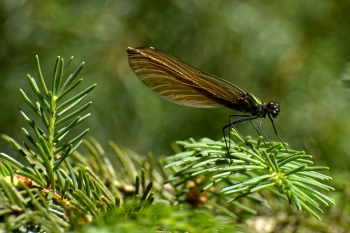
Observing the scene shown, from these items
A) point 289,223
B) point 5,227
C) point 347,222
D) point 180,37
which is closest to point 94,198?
point 5,227

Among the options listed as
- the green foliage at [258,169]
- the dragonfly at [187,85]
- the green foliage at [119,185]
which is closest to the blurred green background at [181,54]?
the dragonfly at [187,85]

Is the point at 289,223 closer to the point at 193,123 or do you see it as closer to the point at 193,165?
the point at 193,165

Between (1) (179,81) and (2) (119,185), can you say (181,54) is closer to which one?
(1) (179,81)

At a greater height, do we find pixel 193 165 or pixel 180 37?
pixel 180 37

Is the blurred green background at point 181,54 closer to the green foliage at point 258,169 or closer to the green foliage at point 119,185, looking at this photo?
the green foliage at point 119,185

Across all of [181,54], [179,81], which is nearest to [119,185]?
[179,81]

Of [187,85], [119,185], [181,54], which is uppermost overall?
[181,54]
